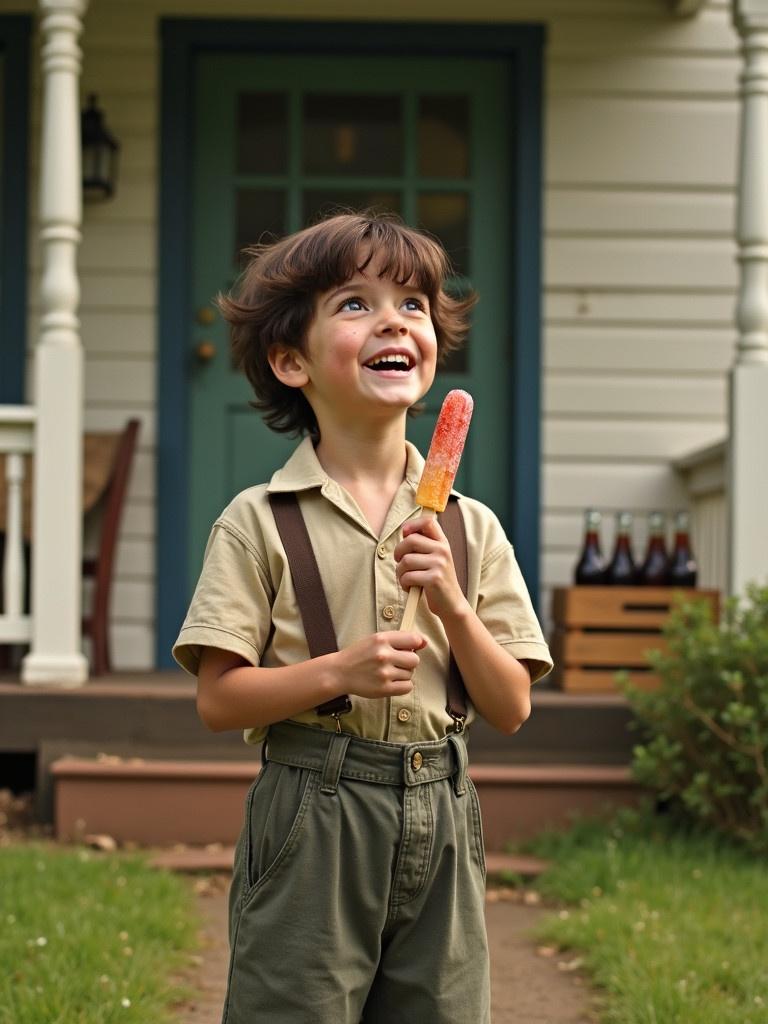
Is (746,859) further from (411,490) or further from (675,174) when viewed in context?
(675,174)

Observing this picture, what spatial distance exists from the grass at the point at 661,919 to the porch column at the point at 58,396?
2021 mm

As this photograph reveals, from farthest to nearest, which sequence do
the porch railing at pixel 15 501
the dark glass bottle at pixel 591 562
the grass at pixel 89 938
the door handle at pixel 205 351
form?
the door handle at pixel 205 351 → the dark glass bottle at pixel 591 562 → the porch railing at pixel 15 501 → the grass at pixel 89 938

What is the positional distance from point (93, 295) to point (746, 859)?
3.91 meters

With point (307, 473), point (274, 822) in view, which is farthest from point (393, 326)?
point (274, 822)

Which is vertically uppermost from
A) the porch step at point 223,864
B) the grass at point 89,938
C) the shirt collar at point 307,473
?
the shirt collar at point 307,473

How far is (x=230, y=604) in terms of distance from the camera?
2.02m

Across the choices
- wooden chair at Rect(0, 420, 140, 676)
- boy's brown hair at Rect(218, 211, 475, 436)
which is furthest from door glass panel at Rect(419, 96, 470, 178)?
boy's brown hair at Rect(218, 211, 475, 436)

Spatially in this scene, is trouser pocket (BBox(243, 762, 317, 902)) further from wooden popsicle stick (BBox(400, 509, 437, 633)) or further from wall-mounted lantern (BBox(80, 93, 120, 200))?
wall-mounted lantern (BBox(80, 93, 120, 200))

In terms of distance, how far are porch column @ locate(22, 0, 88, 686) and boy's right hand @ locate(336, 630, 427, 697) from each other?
3.57 m

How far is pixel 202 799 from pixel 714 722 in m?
1.87

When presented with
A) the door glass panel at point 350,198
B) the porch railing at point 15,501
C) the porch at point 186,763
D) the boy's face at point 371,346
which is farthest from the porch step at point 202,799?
the boy's face at point 371,346

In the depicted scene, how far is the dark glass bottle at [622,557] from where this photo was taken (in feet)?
18.5

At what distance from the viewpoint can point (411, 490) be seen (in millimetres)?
2174

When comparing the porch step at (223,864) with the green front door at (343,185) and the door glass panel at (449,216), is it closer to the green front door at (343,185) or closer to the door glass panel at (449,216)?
the green front door at (343,185)
